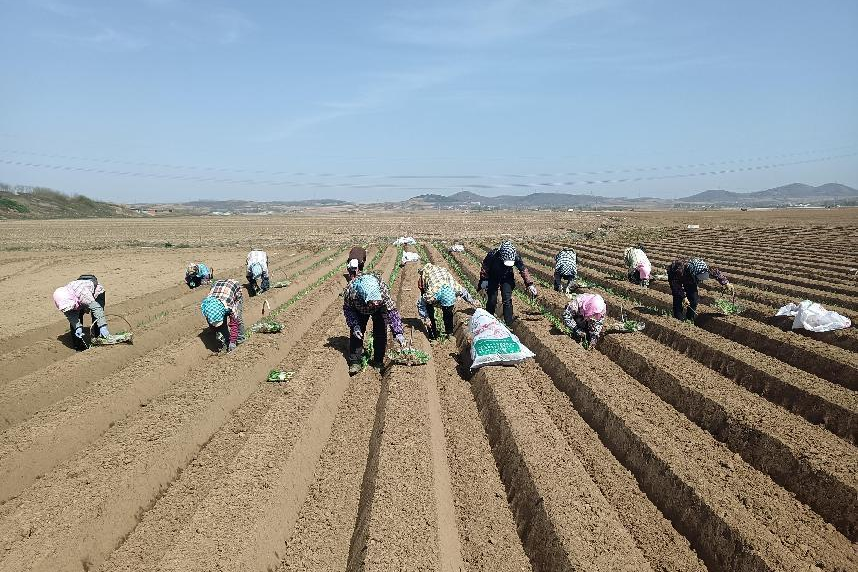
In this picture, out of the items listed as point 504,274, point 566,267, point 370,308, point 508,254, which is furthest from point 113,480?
point 566,267

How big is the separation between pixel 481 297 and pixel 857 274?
914 centimetres

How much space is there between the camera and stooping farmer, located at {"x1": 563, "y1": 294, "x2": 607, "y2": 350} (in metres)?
8.13

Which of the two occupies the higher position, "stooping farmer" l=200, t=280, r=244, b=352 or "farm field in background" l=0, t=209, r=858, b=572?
"stooping farmer" l=200, t=280, r=244, b=352

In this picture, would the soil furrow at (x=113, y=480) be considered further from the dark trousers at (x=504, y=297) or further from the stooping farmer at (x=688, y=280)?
the stooping farmer at (x=688, y=280)

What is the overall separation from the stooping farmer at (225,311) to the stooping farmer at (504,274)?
3877mm

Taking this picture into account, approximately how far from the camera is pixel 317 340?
943 centimetres

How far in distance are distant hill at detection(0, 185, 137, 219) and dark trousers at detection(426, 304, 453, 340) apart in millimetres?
78122

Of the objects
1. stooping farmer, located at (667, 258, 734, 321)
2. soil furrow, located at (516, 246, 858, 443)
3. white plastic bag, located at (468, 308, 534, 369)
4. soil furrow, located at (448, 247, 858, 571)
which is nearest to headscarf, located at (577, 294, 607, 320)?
white plastic bag, located at (468, 308, 534, 369)

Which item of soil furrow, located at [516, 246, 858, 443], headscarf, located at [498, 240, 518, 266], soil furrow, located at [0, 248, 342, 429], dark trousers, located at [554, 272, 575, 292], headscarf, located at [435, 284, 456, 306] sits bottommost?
soil furrow, located at [0, 248, 342, 429]

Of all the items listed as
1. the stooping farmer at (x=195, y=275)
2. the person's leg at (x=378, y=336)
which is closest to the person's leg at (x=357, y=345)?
the person's leg at (x=378, y=336)

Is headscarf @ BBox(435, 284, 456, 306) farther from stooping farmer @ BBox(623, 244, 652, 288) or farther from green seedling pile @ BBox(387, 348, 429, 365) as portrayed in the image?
stooping farmer @ BBox(623, 244, 652, 288)

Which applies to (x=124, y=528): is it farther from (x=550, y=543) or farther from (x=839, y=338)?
(x=839, y=338)

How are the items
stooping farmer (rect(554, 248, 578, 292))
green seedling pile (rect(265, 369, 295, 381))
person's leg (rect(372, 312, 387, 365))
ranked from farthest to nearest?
stooping farmer (rect(554, 248, 578, 292)) → green seedling pile (rect(265, 369, 295, 381)) → person's leg (rect(372, 312, 387, 365))

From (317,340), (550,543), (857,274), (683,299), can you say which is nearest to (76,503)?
(550,543)
